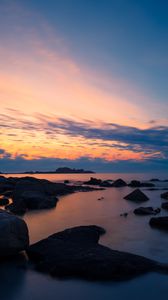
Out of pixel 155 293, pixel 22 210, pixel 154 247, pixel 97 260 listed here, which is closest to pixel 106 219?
pixel 22 210

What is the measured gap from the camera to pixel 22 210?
2219cm

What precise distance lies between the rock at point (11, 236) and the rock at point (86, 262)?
38 centimetres

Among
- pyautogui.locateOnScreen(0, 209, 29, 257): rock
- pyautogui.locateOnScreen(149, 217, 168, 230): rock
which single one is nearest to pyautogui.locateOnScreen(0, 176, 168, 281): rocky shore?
pyautogui.locateOnScreen(0, 209, 29, 257): rock

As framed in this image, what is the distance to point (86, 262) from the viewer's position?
888 cm

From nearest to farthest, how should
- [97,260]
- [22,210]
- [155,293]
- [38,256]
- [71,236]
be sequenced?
[155,293] → [97,260] → [38,256] → [71,236] → [22,210]

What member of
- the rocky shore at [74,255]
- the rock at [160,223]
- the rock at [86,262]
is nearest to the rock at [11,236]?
the rocky shore at [74,255]

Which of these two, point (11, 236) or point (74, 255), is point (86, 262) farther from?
point (11, 236)

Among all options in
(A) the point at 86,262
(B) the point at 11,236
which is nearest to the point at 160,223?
(A) the point at 86,262

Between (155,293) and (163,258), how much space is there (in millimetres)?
3033

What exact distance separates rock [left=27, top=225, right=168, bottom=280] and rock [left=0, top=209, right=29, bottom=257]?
0.38m

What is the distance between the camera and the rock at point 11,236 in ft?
32.8

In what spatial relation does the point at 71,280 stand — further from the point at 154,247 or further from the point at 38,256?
the point at 154,247

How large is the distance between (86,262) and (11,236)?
8.82ft

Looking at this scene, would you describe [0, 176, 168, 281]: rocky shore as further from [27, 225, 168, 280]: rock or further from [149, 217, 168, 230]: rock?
[149, 217, 168, 230]: rock
